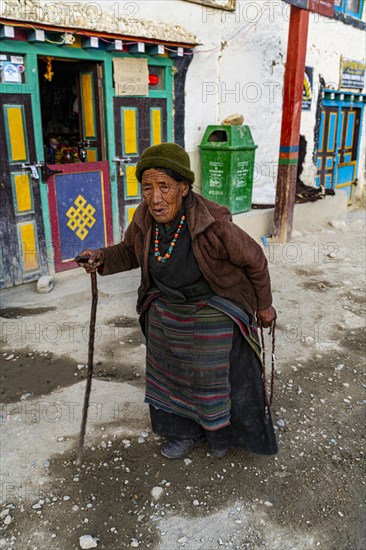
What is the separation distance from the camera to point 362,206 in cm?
1174

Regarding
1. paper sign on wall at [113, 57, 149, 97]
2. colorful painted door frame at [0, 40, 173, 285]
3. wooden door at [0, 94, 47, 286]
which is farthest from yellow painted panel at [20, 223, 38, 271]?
paper sign on wall at [113, 57, 149, 97]

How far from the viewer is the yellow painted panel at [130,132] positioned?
609 centimetres

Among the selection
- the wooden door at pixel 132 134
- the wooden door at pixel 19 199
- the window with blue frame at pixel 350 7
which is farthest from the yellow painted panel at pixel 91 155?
the window with blue frame at pixel 350 7

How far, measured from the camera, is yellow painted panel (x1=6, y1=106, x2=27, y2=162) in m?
4.99

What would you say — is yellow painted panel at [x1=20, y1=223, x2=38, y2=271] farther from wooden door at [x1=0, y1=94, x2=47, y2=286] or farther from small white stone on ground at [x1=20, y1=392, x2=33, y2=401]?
small white stone on ground at [x1=20, y1=392, x2=33, y2=401]

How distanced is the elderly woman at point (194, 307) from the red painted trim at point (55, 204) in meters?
3.23

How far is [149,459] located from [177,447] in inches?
6.8

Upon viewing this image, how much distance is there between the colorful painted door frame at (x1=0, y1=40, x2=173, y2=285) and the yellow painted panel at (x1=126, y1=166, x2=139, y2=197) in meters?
0.18

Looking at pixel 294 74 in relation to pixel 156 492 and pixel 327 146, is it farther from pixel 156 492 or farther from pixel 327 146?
pixel 156 492

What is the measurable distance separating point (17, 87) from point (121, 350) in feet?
9.66

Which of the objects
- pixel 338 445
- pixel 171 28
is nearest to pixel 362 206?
pixel 171 28

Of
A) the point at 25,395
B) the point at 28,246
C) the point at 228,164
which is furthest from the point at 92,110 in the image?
the point at 25,395

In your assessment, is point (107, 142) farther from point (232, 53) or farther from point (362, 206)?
point (362, 206)

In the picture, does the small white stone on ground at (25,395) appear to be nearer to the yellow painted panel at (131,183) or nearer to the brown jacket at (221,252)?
the brown jacket at (221,252)
